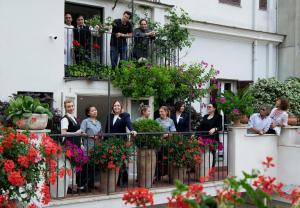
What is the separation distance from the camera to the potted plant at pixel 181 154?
9453 mm

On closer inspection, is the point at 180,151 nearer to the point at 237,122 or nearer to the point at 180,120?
the point at 180,120

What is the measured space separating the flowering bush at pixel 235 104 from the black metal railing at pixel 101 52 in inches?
85.5

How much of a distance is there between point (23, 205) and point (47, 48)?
14.1 ft

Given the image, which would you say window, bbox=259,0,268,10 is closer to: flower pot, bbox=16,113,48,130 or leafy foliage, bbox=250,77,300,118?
leafy foliage, bbox=250,77,300,118

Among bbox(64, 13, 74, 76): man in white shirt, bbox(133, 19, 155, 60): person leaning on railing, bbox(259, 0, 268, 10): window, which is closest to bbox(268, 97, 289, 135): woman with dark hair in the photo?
bbox(133, 19, 155, 60): person leaning on railing

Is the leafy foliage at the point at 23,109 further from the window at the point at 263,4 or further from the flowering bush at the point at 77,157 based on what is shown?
the window at the point at 263,4

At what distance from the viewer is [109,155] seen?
27.5 ft

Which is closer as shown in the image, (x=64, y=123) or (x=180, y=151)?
(x=64, y=123)

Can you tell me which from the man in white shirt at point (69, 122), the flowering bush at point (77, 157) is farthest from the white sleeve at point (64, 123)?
the flowering bush at point (77, 157)

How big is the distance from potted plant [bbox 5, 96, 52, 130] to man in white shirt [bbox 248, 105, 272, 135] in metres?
5.38

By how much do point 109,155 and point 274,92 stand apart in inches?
319

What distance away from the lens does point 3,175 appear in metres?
6.06

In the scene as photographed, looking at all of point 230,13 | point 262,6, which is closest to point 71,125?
point 230,13

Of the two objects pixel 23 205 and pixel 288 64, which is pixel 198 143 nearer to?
pixel 23 205
